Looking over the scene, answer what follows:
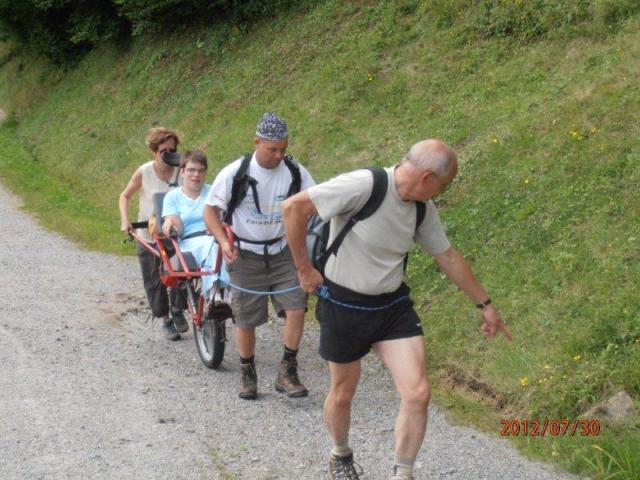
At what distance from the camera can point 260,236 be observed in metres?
6.98

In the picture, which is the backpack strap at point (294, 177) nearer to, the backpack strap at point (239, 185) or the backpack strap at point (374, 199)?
the backpack strap at point (239, 185)

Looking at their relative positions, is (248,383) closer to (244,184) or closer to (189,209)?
(244,184)

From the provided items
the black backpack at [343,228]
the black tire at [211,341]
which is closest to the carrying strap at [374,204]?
the black backpack at [343,228]

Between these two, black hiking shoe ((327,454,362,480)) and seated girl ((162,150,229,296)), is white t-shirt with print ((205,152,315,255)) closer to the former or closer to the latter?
seated girl ((162,150,229,296))

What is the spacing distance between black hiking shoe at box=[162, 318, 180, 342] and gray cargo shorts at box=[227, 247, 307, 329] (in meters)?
1.77

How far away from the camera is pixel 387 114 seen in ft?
43.2

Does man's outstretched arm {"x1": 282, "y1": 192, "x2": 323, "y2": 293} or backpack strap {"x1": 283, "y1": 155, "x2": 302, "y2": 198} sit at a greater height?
man's outstretched arm {"x1": 282, "y1": 192, "x2": 323, "y2": 293}

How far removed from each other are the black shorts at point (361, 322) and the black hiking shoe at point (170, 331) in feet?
12.4

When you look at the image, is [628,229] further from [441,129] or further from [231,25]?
[231,25]

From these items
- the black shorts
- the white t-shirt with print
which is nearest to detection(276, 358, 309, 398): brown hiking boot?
the white t-shirt with print

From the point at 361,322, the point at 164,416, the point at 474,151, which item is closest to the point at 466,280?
the point at 361,322

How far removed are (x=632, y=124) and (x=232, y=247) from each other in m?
4.17

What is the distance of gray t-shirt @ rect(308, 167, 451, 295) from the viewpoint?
4.88 m

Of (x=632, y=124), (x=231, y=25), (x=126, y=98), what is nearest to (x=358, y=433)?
(x=632, y=124)
